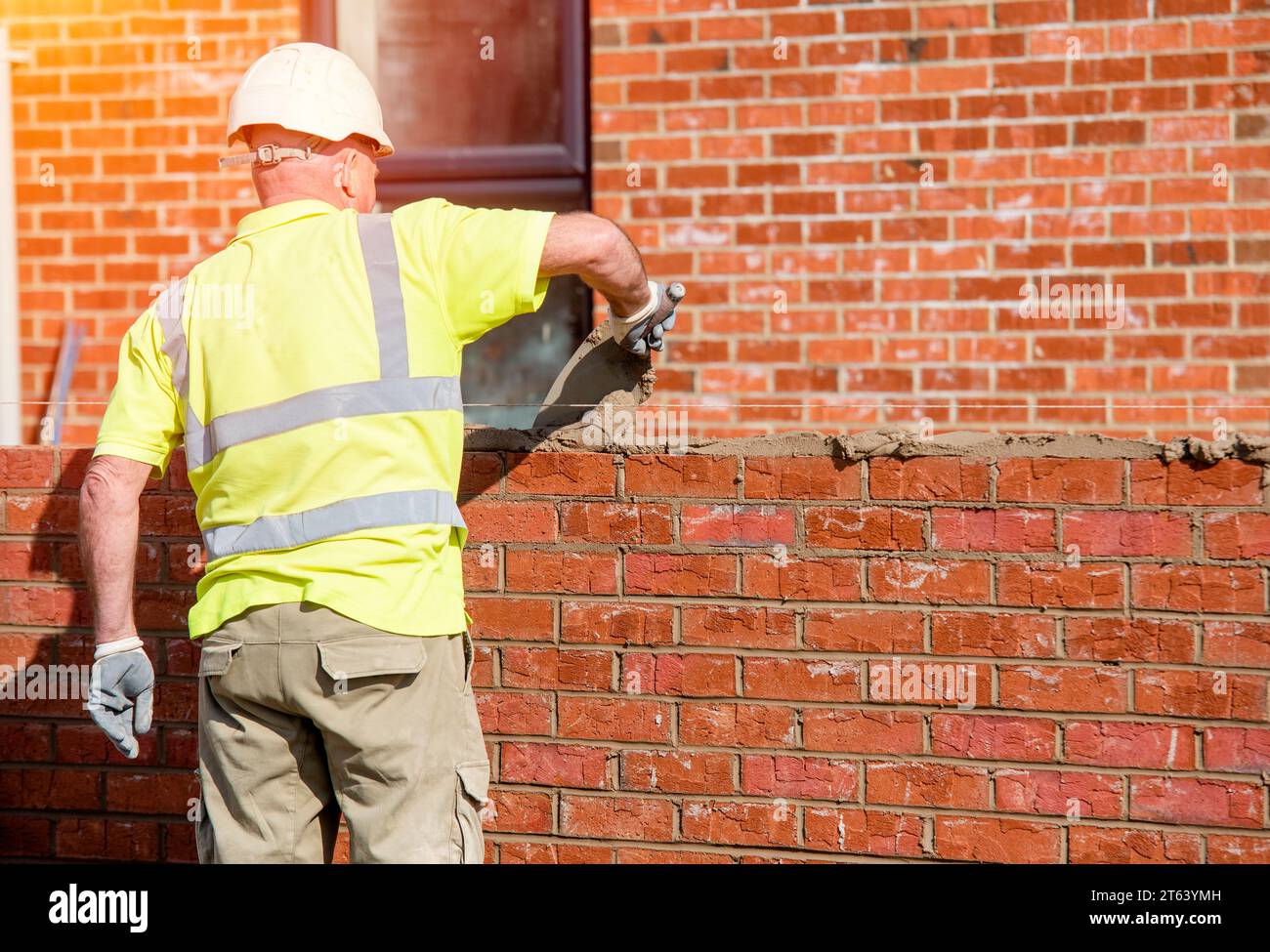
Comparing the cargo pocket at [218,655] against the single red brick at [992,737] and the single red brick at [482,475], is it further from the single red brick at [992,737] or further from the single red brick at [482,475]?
the single red brick at [992,737]

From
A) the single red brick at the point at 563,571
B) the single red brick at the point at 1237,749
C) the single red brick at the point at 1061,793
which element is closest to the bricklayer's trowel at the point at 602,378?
the single red brick at the point at 563,571

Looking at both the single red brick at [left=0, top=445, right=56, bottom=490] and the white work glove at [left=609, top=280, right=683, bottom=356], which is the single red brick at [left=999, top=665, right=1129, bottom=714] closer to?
the white work glove at [left=609, top=280, right=683, bottom=356]

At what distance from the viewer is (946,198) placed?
3932 millimetres

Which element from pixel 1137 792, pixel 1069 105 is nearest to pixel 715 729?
pixel 1137 792

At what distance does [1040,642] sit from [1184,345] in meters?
1.62

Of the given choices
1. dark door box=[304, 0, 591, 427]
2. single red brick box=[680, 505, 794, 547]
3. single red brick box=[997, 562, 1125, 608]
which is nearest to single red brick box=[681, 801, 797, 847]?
single red brick box=[680, 505, 794, 547]

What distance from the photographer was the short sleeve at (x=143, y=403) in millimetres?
2291

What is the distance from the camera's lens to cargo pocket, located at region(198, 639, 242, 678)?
85.1 inches

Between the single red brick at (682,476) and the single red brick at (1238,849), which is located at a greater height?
the single red brick at (682,476)

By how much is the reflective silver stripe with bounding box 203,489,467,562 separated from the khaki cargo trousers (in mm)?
128

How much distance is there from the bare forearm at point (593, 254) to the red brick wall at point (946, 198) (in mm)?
1694

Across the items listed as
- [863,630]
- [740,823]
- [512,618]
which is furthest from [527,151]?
[740,823]

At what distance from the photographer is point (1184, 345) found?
12.6ft

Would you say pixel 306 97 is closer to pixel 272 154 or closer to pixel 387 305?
pixel 272 154
